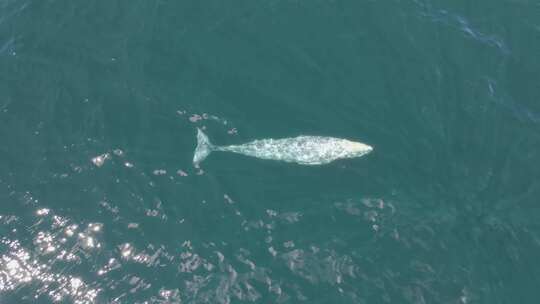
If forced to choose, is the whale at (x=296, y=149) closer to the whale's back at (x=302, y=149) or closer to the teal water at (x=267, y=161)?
the whale's back at (x=302, y=149)

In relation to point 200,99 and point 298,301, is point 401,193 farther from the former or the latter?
point 200,99

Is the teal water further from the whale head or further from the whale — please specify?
the whale

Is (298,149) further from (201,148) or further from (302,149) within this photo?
(201,148)

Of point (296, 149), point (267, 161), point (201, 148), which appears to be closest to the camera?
point (201, 148)

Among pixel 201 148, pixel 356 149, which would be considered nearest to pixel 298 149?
pixel 356 149

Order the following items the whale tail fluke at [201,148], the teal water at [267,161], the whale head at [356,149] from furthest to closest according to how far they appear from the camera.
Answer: the whale head at [356,149], the whale tail fluke at [201,148], the teal water at [267,161]

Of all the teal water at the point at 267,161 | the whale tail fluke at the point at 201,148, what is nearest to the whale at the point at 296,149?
the whale tail fluke at the point at 201,148

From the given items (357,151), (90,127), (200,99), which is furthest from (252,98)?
(90,127)

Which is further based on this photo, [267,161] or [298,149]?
[298,149]

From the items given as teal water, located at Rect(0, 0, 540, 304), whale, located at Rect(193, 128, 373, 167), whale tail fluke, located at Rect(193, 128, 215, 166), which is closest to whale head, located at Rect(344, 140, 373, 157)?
whale, located at Rect(193, 128, 373, 167)
